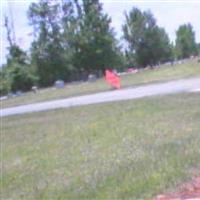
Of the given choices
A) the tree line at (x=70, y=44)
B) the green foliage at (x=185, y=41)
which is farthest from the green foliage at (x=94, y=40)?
the green foliage at (x=185, y=41)

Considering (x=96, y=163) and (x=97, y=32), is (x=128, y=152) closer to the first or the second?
(x=96, y=163)

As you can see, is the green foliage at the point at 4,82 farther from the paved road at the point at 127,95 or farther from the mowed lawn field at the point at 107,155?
the mowed lawn field at the point at 107,155

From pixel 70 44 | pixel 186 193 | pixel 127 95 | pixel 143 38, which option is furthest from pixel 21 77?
pixel 186 193

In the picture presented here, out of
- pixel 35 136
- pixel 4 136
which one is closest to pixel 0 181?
pixel 35 136

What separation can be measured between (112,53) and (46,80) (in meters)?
9.43

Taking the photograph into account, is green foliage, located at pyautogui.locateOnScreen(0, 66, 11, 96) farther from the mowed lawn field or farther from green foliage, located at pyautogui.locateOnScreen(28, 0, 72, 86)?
the mowed lawn field

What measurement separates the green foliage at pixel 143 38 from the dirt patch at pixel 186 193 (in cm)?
8232

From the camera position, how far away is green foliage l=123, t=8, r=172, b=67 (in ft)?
295

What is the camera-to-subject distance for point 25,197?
8836mm

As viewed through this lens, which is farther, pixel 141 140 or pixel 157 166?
pixel 141 140

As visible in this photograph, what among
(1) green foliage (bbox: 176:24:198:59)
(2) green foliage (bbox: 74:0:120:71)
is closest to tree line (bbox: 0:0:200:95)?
(2) green foliage (bbox: 74:0:120:71)

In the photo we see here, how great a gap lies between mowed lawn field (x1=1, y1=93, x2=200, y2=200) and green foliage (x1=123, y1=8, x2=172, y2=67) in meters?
72.4

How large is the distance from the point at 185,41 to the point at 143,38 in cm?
2555

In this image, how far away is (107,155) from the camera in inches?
425
